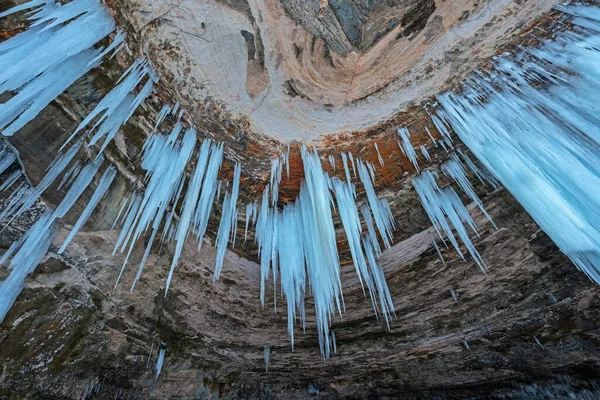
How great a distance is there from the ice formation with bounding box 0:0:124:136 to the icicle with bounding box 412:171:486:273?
237cm

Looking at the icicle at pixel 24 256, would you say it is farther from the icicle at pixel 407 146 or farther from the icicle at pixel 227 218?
the icicle at pixel 407 146

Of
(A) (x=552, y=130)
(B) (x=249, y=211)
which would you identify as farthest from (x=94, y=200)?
(A) (x=552, y=130)

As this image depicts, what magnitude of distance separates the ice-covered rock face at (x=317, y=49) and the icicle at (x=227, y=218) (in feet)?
1.41

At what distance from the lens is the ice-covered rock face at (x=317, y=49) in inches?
101

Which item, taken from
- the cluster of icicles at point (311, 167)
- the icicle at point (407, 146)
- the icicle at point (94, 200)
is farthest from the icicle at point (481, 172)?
the icicle at point (94, 200)

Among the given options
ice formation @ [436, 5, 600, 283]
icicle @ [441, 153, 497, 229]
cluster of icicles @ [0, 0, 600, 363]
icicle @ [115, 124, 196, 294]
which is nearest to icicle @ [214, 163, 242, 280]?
cluster of icicles @ [0, 0, 600, 363]

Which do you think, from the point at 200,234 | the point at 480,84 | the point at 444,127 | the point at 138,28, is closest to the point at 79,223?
the point at 200,234

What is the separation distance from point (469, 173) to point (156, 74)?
7.67 ft

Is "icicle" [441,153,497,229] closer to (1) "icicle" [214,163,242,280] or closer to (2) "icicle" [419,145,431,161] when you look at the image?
(2) "icicle" [419,145,431,161]

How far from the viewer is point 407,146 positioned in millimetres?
2969

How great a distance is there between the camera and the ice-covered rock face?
2561 mm

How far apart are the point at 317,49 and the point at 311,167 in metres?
0.89

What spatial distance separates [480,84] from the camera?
2744mm

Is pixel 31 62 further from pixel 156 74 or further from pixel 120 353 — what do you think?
pixel 120 353
